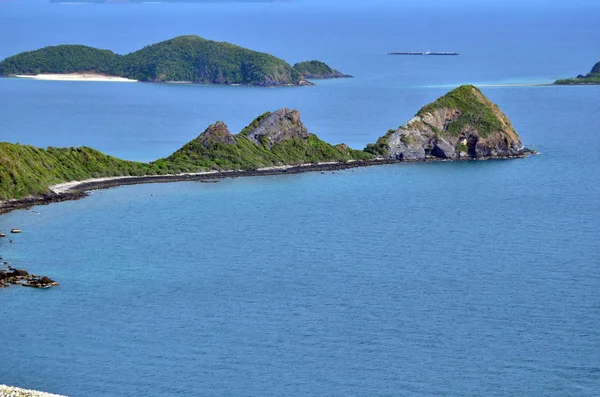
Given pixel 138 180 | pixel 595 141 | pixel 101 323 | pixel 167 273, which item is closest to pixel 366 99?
pixel 595 141

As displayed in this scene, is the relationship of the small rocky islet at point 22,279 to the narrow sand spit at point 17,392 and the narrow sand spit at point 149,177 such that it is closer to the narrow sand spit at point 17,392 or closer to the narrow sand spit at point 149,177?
the narrow sand spit at point 17,392

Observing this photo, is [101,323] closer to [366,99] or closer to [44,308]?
[44,308]

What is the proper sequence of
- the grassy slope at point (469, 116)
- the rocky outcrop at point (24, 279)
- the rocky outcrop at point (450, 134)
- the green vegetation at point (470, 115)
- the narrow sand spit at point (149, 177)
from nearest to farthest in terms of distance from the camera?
the rocky outcrop at point (24, 279)
the narrow sand spit at point (149, 177)
the rocky outcrop at point (450, 134)
the grassy slope at point (469, 116)
the green vegetation at point (470, 115)

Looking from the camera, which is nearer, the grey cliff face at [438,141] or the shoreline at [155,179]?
the shoreline at [155,179]

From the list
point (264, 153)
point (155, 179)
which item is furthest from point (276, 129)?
point (155, 179)

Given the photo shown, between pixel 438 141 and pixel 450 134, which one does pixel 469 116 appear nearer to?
pixel 450 134

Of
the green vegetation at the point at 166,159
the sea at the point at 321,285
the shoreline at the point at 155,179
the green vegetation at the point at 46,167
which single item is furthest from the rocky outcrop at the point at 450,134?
the green vegetation at the point at 46,167
